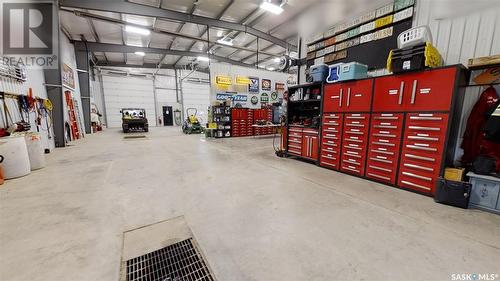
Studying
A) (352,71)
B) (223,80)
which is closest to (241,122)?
(223,80)

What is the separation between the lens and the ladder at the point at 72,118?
7.42m

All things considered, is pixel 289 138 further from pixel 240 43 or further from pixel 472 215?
pixel 240 43

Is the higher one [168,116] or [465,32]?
[465,32]

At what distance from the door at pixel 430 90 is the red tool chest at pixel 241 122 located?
268 inches

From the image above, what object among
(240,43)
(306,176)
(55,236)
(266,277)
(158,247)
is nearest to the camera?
(266,277)

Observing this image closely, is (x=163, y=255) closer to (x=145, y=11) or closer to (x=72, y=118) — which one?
(x=145, y=11)

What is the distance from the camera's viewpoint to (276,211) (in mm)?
2135

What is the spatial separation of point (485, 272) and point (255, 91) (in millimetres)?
9663

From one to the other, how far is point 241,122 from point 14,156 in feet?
23.0

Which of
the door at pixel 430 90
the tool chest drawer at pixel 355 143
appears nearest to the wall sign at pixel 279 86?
the tool chest drawer at pixel 355 143

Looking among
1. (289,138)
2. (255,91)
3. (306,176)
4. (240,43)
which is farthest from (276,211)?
(240,43)

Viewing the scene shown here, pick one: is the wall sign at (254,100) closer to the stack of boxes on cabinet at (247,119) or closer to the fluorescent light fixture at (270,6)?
the stack of boxes on cabinet at (247,119)

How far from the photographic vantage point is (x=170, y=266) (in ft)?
4.55

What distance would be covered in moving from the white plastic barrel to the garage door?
12753mm
